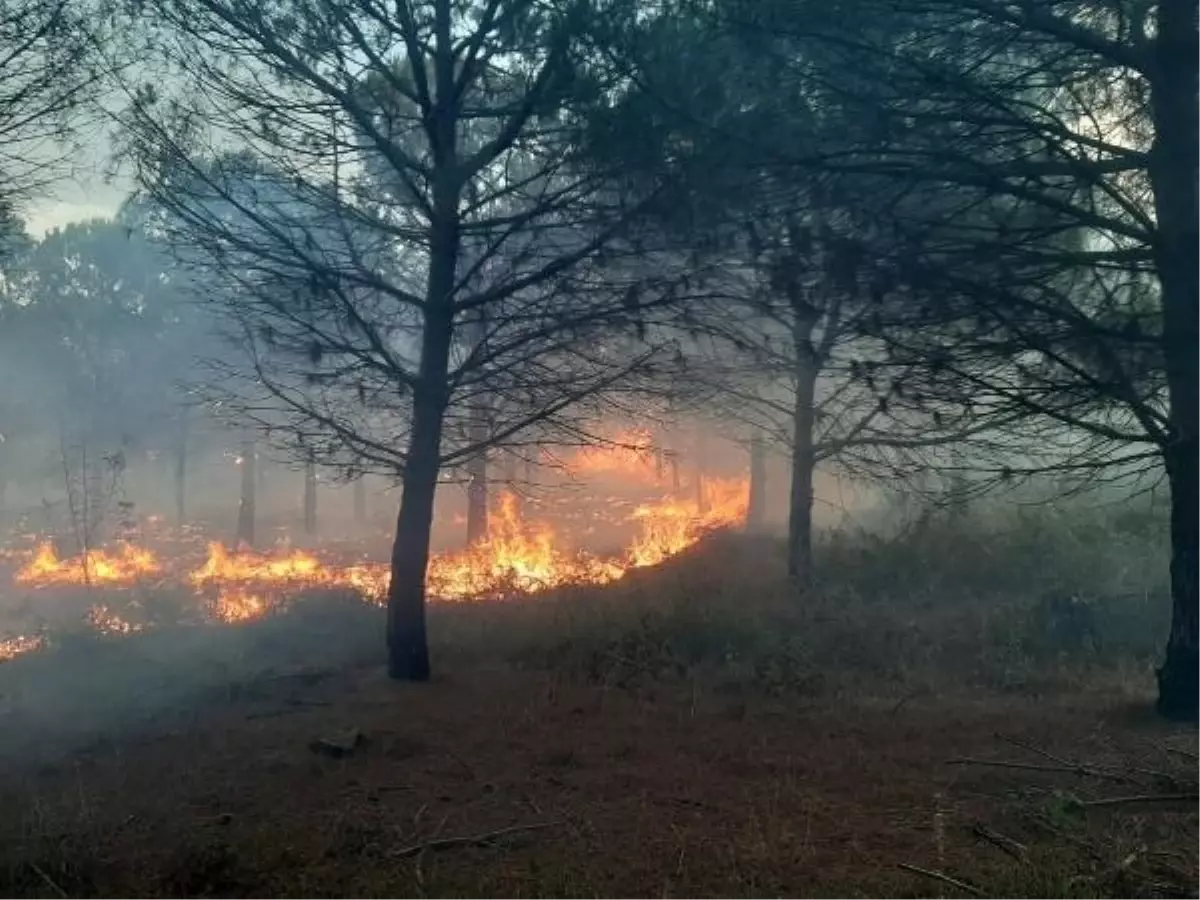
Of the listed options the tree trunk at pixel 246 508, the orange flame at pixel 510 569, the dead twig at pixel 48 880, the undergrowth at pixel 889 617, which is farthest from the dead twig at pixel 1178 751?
the tree trunk at pixel 246 508

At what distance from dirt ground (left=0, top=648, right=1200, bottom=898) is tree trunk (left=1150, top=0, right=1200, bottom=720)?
63cm

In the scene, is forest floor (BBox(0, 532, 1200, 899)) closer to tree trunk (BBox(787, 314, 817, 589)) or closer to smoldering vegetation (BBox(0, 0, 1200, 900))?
smoldering vegetation (BBox(0, 0, 1200, 900))

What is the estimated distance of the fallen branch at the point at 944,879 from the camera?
13.7 feet

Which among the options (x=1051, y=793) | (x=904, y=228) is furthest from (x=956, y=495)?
(x=1051, y=793)

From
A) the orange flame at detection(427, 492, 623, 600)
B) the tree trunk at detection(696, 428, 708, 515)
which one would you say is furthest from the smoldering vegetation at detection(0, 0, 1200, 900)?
the tree trunk at detection(696, 428, 708, 515)

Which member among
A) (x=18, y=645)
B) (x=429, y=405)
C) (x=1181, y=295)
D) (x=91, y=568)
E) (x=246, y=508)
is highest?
(x=1181, y=295)

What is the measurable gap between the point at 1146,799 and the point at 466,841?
3720 millimetres

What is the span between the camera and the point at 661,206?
7.87 m

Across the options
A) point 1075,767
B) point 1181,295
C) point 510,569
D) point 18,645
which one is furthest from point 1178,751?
point 18,645

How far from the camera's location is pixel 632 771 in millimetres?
6543

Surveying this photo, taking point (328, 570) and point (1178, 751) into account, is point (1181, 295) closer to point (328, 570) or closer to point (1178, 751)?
point (1178, 751)

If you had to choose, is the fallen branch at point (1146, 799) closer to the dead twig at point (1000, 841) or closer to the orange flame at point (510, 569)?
the dead twig at point (1000, 841)

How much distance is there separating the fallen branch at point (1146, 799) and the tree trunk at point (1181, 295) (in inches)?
82.6

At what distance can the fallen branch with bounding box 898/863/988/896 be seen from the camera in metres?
4.18
